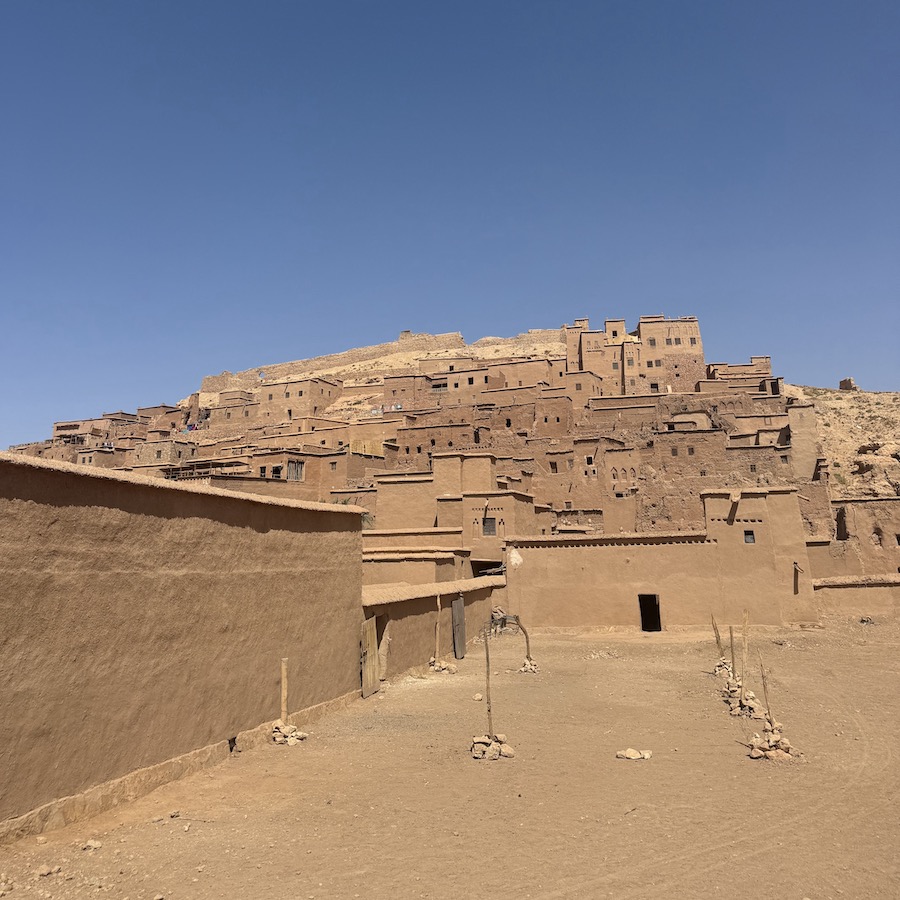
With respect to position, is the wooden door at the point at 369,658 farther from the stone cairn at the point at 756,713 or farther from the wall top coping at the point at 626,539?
the wall top coping at the point at 626,539

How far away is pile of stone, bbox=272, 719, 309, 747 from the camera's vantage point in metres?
8.81

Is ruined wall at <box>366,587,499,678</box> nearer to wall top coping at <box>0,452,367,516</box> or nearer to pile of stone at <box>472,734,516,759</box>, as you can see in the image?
wall top coping at <box>0,452,367,516</box>

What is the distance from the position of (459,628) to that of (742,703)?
7439 mm

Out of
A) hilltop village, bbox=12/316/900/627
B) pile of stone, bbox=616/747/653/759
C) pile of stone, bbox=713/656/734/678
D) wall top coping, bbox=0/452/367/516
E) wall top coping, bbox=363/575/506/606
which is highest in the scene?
hilltop village, bbox=12/316/900/627

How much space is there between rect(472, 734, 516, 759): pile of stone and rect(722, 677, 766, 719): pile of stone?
13.7 feet

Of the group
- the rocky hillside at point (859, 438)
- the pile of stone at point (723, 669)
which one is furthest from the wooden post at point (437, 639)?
the rocky hillside at point (859, 438)

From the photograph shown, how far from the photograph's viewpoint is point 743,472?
32469 mm

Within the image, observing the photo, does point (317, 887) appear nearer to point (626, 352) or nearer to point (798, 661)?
point (798, 661)

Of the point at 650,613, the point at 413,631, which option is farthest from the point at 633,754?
the point at 650,613

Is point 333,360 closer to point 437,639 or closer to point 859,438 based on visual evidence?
point 859,438

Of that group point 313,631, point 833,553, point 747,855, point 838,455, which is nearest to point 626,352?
point 838,455

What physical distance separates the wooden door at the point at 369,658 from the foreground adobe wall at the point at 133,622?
4.72 ft

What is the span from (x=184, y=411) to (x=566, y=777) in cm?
5570


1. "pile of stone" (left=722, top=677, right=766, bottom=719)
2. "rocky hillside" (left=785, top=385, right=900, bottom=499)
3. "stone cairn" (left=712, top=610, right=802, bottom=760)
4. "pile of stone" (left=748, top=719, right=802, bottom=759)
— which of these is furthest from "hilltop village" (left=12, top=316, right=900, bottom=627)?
"pile of stone" (left=748, top=719, right=802, bottom=759)
